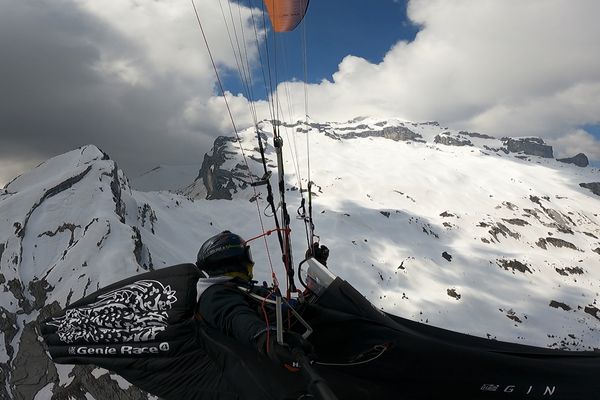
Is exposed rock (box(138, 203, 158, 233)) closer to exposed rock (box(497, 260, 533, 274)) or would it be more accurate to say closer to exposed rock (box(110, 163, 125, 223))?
exposed rock (box(110, 163, 125, 223))

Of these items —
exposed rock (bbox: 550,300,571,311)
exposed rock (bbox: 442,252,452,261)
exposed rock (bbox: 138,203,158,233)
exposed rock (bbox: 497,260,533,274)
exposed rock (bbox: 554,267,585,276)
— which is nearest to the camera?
exposed rock (bbox: 138,203,158,233)

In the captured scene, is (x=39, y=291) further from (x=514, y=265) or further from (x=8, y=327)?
(x=514, y=265)

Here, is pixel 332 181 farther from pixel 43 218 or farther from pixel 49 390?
pixel 49 390

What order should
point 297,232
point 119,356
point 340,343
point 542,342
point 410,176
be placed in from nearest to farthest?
point 340,343 < point 119,356 < point 542,342 < point 297,232 < point 410,176

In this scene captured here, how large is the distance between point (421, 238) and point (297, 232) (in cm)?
4162

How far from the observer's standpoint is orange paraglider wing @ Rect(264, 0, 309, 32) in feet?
30.9

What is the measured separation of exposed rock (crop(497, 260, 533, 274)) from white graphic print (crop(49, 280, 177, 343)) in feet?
376

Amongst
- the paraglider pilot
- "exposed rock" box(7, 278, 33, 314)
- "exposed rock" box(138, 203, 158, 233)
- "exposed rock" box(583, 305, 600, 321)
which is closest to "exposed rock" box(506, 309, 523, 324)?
"exposed rock" box(583, 305, 600, 321)

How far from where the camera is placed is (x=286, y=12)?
983cm

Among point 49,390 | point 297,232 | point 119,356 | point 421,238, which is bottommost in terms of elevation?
point 421,238

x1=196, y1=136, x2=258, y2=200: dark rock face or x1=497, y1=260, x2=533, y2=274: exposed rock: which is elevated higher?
x1=196, y1=136, x2=258, y2=200: dark rock face

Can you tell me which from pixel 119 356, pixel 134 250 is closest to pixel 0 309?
pixel 134 250

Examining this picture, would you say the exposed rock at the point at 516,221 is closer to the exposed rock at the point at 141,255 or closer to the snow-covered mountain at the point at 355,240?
the snow-covered mountain at the point at 355,240

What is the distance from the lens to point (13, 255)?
1874 inches
